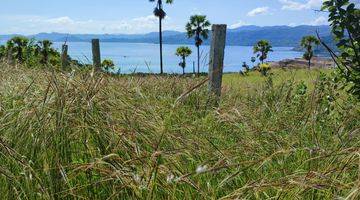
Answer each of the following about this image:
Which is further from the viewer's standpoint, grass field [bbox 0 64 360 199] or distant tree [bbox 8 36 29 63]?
distant tree [bbox 8 36 29 63]

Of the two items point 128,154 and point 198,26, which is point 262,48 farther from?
point 128,154

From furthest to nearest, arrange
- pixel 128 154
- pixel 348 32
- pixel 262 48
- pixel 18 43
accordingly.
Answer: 1. pixel 262 48
2. pixel 18 43
3. pixel 348 32
4. pixel 128 154

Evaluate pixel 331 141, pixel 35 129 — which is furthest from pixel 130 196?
pixel 331 141

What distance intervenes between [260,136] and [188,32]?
232ft

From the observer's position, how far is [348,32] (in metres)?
5.50

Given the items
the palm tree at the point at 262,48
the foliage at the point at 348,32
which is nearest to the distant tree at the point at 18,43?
the foliage at the point at 348,32

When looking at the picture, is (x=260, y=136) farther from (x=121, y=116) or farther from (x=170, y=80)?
(x=170, y=80)

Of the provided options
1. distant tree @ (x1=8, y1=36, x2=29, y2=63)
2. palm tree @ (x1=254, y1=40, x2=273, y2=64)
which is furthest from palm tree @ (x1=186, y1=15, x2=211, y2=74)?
distant tree @ (x1=8, y1=36, x2=29, y2=63)

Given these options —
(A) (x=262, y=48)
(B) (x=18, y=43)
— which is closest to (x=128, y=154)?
(B) (x=18, y=43)

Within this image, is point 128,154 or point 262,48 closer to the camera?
point 128,154

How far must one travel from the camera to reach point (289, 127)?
4.28 m

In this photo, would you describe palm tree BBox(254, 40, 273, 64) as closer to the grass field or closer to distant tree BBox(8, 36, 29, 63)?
distant tree BBox(8, 36, 29, 63)

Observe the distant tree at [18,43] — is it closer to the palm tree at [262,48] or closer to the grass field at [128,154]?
the grass field at [128,154]

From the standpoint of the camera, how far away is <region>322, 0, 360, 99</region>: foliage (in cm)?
547
